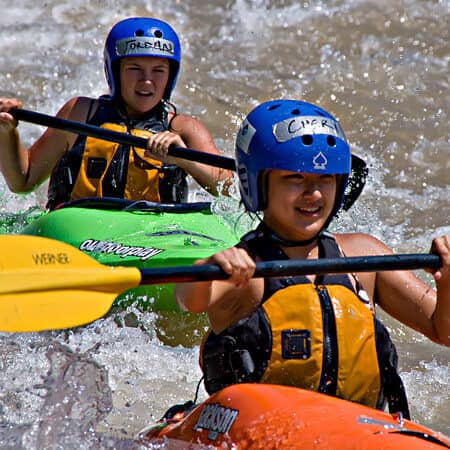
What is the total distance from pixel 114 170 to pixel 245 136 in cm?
202

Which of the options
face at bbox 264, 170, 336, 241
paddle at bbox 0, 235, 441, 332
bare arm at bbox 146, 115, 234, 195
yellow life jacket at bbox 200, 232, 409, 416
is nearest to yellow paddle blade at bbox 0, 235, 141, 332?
paddle at bbox 0, 235, 441, 332

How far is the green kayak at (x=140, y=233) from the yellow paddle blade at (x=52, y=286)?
124cm

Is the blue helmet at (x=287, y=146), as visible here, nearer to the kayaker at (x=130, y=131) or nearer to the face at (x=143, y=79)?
the kayaker at (x=130, y=131)

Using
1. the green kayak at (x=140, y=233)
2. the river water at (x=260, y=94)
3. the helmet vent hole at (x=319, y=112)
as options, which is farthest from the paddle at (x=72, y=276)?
the green kayak at (x=140, y=233)

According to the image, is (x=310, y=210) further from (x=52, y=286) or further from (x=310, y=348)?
(x=52, y=286)

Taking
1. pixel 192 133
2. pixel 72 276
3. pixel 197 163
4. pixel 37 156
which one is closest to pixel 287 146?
pixel 72 276

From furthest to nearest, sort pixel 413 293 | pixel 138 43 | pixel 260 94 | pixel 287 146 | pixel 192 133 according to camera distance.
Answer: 1. pixel 260 94
2. pixel 192 133
3. pixel 138 43
4. pixel 413 293
5. pixel 287 146

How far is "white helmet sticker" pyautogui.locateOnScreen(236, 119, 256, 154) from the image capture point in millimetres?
3041

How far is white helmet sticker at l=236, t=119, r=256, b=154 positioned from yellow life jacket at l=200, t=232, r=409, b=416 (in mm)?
383

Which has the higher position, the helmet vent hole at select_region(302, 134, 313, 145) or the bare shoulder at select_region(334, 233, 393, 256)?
the helmet vent hole at select_region(302, 134, 313, 145)

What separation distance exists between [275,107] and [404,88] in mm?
5557

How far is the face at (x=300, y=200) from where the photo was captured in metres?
2.95

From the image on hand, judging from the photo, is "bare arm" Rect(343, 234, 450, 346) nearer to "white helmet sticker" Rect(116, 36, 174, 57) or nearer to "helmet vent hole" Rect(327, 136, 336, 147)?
"helmet vent hole" Rect(327, 136, 336, 147)

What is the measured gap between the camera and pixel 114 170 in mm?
5016
